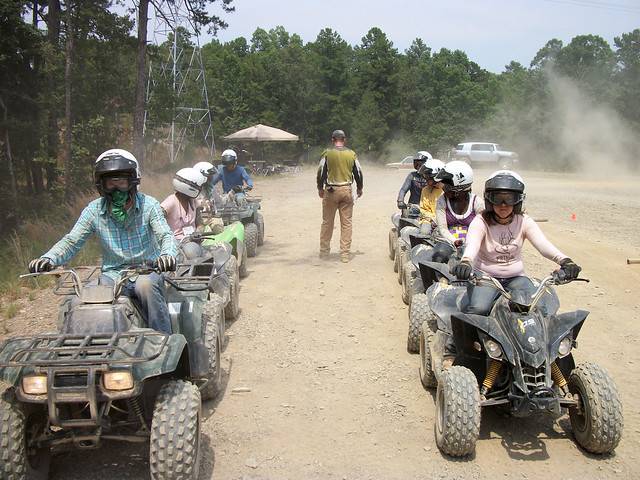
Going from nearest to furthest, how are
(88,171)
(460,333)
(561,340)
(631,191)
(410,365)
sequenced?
(561,340) → (460,333) → (410,365) → (88,171) → (631,191)

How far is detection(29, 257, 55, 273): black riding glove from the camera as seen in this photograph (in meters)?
4.39

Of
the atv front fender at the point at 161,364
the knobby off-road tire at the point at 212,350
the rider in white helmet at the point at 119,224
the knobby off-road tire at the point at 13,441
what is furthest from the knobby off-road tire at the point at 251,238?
the knobby off-road tire at the point at 13,441

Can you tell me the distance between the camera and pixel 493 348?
451 centimetres

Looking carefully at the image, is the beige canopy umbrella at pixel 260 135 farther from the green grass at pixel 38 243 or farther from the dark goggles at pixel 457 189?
the dark goggles at pixel 457 189

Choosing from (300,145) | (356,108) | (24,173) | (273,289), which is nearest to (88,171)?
(24,173)

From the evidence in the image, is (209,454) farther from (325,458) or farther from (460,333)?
(460,333)

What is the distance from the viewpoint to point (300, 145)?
5191 centimetres

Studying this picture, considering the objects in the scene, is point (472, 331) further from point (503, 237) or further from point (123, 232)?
point (123, 232)

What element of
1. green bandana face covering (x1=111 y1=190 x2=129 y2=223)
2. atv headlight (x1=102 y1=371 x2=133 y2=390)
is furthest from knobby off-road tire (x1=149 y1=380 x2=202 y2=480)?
green bandana face covering (x1=111 y1=190 x2=129 y2=223)

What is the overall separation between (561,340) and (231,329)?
4064mm

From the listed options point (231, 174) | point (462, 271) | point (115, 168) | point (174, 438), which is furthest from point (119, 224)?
point (231, 174)

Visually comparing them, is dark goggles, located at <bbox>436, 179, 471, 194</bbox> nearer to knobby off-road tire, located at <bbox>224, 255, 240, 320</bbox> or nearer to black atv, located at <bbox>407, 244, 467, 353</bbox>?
black atv, located at <bbox>407, 244, 467, 353</bbox>

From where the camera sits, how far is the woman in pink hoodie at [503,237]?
5113mm

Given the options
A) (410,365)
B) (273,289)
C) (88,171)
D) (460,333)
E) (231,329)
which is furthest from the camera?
(88,171)
